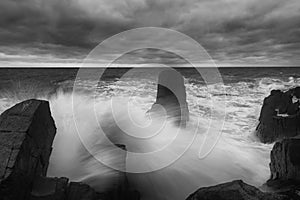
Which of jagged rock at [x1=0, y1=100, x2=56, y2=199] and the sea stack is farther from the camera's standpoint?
the sea stack

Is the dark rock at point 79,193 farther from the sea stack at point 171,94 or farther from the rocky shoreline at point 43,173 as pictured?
the sea stack at point 171,94

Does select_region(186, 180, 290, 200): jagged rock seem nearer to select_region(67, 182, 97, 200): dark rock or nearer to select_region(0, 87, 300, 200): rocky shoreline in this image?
select_region(0, 87, 300, 200): rocky shoreline

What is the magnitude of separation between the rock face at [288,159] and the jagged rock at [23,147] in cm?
471

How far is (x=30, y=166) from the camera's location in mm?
3846

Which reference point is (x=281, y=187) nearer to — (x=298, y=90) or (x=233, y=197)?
(x=233, y=197)

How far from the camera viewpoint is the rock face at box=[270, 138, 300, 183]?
4.28m

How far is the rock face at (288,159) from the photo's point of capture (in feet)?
14.0

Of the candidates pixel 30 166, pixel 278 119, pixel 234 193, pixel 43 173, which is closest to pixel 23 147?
pixel 30 166

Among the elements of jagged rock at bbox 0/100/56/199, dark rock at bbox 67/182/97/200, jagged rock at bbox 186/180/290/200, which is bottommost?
dark rock at bbox 67/182/97/200

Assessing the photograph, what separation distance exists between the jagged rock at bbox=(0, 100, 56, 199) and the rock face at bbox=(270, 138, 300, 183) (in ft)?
15.4

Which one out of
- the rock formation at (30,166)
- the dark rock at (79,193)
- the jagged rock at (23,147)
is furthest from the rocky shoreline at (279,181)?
the jagged rock at (23,147)

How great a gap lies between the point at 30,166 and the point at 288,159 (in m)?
4.72

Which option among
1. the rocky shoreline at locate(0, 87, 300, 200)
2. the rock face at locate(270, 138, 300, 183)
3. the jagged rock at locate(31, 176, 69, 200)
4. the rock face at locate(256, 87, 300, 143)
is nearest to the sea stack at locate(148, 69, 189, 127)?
the rock face at locate(256, 87, 300, 143)

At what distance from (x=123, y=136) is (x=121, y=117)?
327cm
